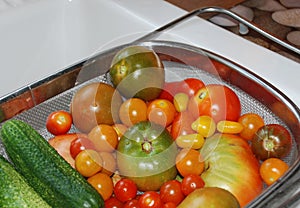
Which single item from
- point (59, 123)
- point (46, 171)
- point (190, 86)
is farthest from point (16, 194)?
point (190, 86)

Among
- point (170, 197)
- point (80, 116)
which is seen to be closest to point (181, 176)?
point (170, 197)

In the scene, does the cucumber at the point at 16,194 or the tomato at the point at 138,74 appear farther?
the tomato at the point at 138,74

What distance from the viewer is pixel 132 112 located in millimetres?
580

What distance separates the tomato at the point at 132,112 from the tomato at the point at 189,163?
7cm

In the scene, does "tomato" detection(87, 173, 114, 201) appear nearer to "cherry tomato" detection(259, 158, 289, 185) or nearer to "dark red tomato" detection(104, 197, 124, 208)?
"dark red tomato" detection(104, 197, 124, 208)

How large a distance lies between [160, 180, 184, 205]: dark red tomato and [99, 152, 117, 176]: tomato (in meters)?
0.06

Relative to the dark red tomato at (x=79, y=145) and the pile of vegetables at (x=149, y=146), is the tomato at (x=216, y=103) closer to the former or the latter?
the pile of vegetables at (x=149, y=146)

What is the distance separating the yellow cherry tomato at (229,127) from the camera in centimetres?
57

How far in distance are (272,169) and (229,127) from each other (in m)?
0.07

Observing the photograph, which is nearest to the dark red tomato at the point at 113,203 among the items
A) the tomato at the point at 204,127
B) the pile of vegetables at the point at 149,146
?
the pile of vegetables at the point at 149,146

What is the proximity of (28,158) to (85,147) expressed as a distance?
7 centimetres

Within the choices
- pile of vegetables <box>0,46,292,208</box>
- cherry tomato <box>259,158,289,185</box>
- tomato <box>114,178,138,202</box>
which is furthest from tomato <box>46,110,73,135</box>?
cherry tomato <box>259,158,289,185</box>

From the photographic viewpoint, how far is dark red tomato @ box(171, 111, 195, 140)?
562 mm

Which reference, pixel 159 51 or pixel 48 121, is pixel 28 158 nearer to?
pixel 48 121
